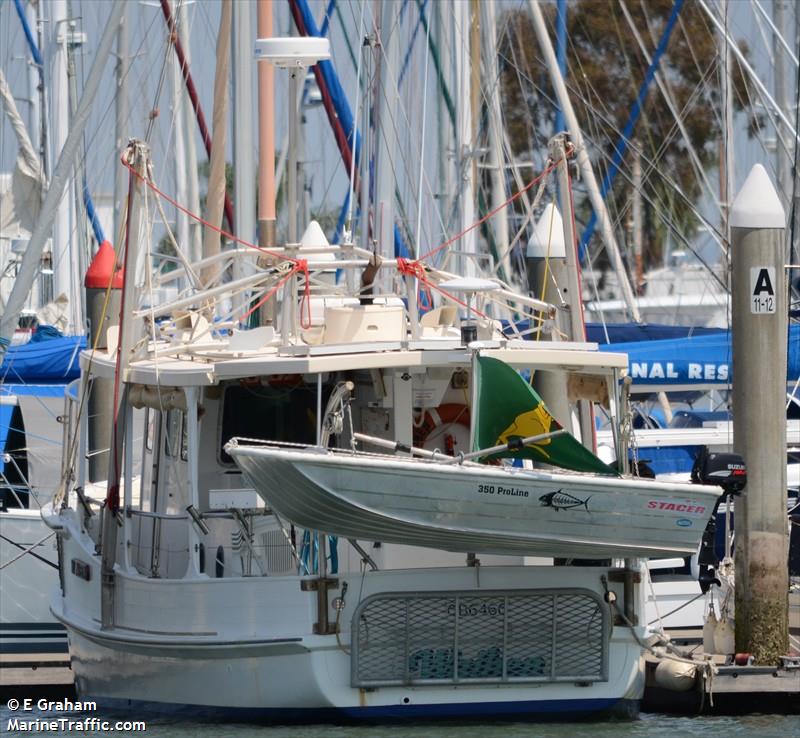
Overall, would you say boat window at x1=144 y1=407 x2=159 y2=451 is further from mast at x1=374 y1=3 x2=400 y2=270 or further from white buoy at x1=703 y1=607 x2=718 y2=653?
white buoy at x1=703 y1=607 x2=718 y2=653

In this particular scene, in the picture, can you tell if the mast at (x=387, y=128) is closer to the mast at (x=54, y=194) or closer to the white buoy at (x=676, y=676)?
the mast at (x=54, y=194)

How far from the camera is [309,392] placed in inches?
522

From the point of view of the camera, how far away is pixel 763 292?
13258mm

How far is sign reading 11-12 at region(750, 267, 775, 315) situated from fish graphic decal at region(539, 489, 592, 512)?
2.69 m

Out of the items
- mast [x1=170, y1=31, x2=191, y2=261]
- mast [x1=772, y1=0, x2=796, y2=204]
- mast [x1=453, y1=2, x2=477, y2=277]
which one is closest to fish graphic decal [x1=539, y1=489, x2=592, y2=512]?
mast [x1=453, y1=2, x2=477, y2=277]

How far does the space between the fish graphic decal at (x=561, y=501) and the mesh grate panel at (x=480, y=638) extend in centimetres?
92

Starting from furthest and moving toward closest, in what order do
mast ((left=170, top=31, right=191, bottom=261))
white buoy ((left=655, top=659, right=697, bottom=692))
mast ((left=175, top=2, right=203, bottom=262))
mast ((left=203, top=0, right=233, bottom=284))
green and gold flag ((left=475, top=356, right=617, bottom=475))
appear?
mast ((left=175, top=2, right=203, bottom=262)) → mast ((left=170, top=31, right=191, bottom=261)) → mast ((left=203, top=0, right=233, bottom=284)) → white buoy ((left=655, top=659, right=697, bottom=692)) → green and gold flag ((left=475, top=356, right=617, bottom=475))

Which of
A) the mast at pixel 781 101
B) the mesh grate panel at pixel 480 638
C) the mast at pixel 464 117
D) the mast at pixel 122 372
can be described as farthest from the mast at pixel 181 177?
the mesh grate panel at pixel 480 638

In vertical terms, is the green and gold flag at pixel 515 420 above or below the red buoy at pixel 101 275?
below

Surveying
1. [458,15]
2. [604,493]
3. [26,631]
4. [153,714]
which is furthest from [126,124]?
[604,493]

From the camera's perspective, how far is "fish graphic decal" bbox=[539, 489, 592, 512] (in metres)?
11.3

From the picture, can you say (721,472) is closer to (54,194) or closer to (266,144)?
(266,144)

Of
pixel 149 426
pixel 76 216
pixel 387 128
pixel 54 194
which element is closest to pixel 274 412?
pixel 149 426

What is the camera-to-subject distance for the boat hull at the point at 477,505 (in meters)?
11.1
